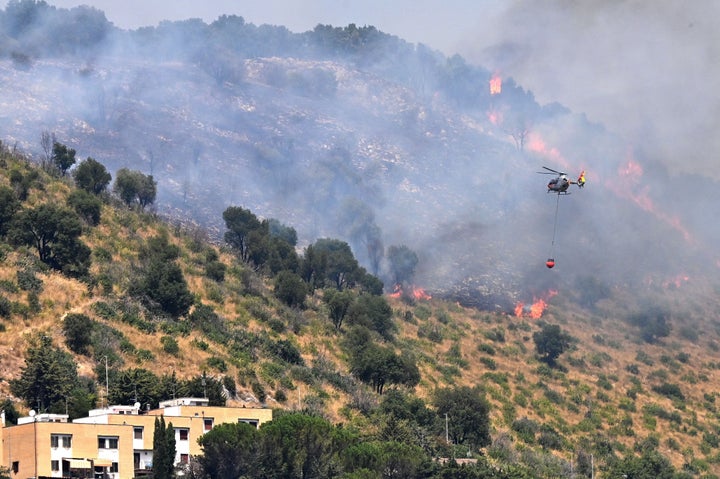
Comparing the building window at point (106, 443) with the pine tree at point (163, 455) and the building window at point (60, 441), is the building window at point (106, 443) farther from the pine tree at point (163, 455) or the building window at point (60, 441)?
the pine tree at point (163, 455)

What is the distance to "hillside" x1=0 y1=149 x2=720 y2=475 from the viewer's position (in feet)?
338

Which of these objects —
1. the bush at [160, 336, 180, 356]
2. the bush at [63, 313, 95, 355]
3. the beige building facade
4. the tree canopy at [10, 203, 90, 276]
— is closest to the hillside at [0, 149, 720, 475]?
the bush at [160, 336, 180, 356]

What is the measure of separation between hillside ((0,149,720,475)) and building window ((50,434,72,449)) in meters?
11.3

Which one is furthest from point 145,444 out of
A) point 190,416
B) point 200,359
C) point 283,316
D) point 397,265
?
point 397,265

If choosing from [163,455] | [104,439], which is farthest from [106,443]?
[163,455]

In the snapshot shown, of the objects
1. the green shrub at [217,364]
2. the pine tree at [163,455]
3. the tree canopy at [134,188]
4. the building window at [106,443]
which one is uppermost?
the tree canopy at [134,188]

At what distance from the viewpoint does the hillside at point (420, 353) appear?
103 metres

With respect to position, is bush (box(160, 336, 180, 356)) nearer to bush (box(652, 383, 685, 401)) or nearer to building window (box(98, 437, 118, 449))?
building window (box(98, 437, 118, 449))

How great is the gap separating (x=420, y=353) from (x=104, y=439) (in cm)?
5662

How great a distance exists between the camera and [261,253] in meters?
138

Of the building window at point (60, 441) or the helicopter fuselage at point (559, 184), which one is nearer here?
the building window at point (60, 441)

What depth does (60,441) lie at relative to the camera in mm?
78125

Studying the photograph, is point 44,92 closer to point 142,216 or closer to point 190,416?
point 142,216

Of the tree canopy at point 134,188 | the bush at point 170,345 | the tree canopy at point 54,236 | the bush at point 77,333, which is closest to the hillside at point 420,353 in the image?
the bush at point 170,345
